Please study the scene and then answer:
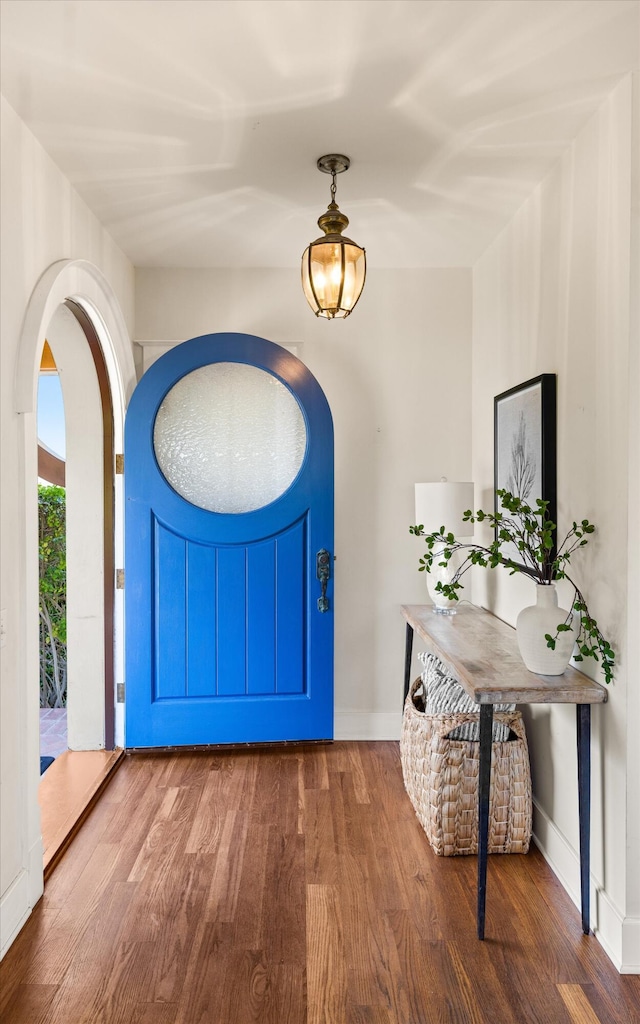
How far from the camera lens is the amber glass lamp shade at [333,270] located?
93.4 inches

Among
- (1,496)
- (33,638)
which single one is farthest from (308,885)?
(1,496)

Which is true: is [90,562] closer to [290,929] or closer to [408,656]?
[408,656]

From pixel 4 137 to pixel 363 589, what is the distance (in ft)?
8.17

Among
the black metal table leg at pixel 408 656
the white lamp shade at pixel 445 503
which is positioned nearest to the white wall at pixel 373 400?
the black metal table leg at pixel 408 656

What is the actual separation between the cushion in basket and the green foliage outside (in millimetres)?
2609

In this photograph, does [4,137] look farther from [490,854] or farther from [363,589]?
[490,854]

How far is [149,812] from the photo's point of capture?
9.24 ft

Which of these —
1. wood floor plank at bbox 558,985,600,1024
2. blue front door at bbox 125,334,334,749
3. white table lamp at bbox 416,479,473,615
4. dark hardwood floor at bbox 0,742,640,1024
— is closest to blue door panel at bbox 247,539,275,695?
blue front door at bbox 125,334,334,749

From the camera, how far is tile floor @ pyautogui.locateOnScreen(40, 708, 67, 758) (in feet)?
12.0

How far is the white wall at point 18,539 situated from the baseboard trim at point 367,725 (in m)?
1.71

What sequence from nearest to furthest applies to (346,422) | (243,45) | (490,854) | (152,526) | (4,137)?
(243,45), (4,137), (490,854), (152,526), (346,422)

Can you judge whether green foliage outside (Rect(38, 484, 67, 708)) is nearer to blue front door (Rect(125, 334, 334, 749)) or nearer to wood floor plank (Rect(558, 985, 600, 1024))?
blue front door (Rect(125, 334, 334, 749))

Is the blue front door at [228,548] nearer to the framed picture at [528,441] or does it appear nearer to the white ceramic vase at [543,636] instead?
Result: the framed picture at [528,441]

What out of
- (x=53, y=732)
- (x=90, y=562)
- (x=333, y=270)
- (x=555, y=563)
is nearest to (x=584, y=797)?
(x=555, y=563)
